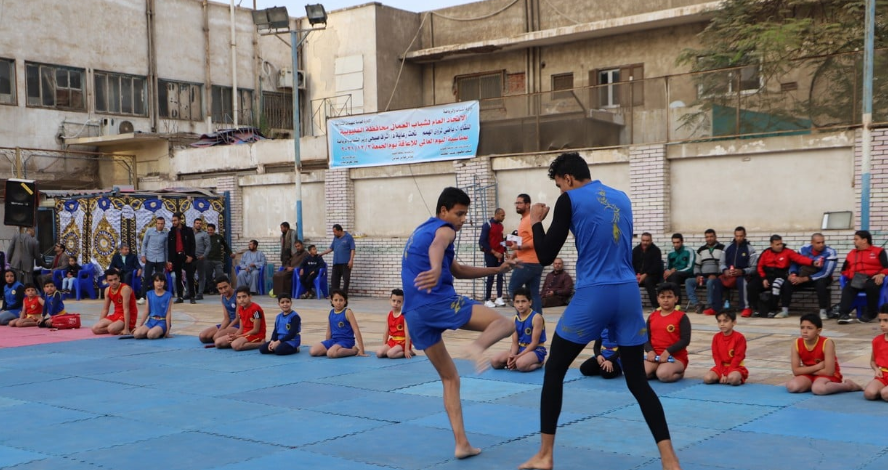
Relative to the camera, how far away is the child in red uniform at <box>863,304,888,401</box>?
320 inches

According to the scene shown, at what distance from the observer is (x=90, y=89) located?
30.7 meters

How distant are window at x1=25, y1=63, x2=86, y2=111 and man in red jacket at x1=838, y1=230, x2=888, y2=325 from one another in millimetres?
24995

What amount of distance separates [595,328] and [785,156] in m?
11.7

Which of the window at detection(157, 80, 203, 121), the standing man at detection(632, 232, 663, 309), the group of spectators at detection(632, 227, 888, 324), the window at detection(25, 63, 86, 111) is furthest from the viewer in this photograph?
the window at detection(157, 80, 203, 121)

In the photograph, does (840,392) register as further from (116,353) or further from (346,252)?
(346,252)

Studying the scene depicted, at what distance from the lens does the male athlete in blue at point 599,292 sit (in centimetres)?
566

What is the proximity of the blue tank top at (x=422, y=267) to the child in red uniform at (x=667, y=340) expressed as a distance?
11.7 ft

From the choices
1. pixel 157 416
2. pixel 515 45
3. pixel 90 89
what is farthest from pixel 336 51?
pixel 157 416

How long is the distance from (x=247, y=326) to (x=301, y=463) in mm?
6533

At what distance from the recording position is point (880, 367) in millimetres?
8305

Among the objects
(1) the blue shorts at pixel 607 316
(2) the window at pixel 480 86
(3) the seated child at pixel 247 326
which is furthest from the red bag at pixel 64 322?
(2) the window at pixel 480 86

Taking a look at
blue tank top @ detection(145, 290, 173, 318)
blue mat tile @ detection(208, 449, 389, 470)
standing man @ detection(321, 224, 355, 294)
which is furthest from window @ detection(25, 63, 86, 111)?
blue mat tile @ detection(208, 449, 389, 470)

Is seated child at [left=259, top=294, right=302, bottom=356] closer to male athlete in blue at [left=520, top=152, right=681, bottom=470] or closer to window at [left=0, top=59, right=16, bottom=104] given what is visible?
male athlete in blue at [left=520, top=152, right=681, bottom=470]

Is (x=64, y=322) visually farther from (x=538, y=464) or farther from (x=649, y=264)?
(x=538, y=464)
